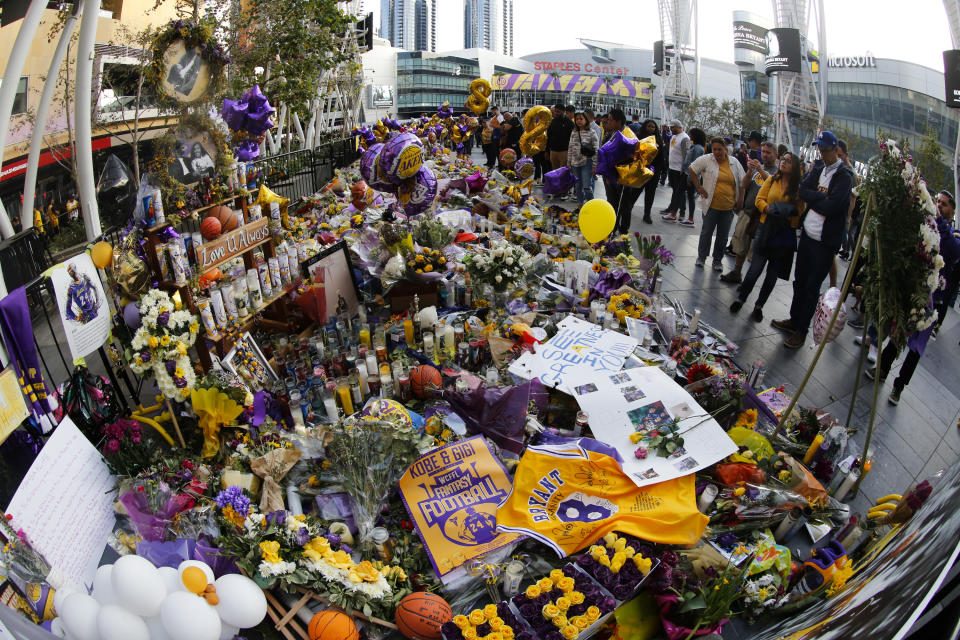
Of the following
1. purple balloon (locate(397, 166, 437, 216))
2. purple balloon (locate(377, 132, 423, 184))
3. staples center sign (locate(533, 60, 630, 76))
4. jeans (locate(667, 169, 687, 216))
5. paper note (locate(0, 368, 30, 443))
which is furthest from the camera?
staples center sign (locate(533, 60, 630, 76))

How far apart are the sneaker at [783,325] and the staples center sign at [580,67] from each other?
65763 millimetres

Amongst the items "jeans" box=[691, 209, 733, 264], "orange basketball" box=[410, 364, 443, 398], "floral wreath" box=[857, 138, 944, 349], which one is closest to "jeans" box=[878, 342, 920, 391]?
"floral wreath" box=[857, 138, 944, 349]

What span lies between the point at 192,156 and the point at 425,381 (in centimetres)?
243

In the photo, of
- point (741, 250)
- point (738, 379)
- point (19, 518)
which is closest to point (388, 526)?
point (19, 518)

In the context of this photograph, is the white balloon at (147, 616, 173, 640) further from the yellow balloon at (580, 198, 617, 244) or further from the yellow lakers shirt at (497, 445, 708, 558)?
the yellow balloon at (580, 198, 617, 244)

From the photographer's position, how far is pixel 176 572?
2084 mm

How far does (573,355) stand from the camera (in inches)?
151

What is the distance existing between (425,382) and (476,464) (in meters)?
0.76

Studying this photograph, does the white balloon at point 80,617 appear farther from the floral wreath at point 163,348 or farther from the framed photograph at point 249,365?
the framed photograph at point 249,365

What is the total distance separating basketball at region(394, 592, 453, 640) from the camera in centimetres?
220

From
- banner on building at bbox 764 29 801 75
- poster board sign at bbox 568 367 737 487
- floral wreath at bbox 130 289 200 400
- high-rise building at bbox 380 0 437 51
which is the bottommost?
poster board sign at bbox 568 367 737 487

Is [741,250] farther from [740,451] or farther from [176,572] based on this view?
Answer: [176,572]

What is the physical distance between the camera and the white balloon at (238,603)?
204 centimetres

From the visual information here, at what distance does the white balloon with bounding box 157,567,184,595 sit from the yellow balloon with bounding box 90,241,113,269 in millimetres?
2102
